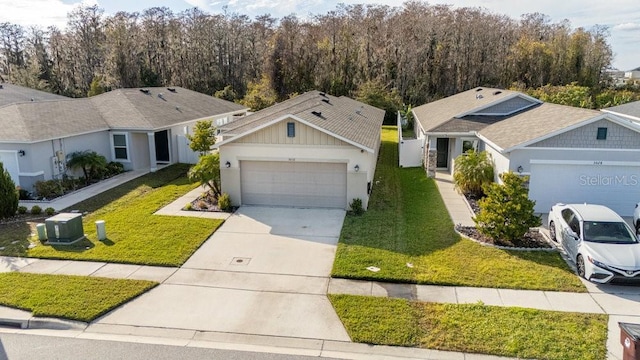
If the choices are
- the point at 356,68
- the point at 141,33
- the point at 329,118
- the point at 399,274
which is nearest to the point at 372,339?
the point at 399,274

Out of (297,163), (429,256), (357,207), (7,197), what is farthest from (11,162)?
(429,256)

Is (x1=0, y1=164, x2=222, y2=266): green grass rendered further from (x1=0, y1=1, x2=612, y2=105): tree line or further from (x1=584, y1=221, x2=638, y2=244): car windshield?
(x1=0, y1=1, x2=612, y2=105): tree line

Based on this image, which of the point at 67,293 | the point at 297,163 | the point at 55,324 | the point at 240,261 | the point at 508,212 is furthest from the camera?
the point at 297,163

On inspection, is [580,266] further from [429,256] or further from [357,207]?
[357,207]

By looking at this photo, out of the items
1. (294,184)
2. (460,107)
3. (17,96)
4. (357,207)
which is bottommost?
(357,207)

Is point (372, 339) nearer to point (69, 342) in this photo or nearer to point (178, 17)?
point (69, 342)

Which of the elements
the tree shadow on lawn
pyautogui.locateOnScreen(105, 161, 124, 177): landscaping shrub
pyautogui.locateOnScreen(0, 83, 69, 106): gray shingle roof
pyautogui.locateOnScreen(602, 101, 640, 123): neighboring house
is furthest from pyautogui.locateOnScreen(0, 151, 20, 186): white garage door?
pyautogui.locateOnScreen(602, 101, 640, 123): neighboring house

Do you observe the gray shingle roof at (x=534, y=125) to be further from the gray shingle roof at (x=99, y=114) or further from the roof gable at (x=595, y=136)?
the gray shingle roof at (x=99, y=114)
